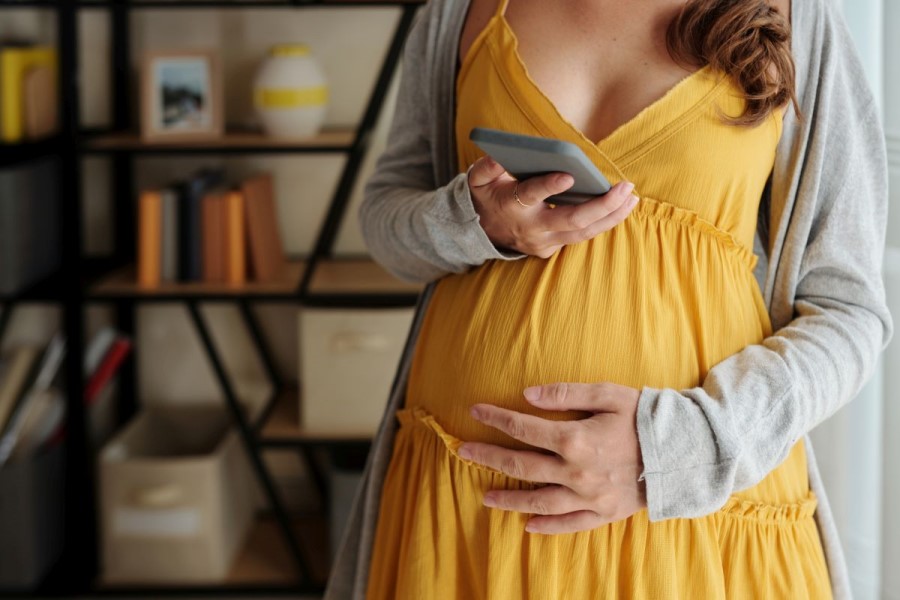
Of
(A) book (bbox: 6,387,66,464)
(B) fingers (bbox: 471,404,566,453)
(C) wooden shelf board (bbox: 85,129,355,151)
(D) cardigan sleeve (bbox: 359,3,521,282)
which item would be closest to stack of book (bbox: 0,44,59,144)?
(C) wooden shelf board (bbox: 85,129,355,151)

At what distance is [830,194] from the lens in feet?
3.08

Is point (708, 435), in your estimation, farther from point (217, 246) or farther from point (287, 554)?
point (287, 554)

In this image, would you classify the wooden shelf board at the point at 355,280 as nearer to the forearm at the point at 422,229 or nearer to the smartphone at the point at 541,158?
the forearm at the point at 422,229

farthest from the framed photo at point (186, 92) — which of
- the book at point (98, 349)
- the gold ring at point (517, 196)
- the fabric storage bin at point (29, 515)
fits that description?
the gold ring at point (517, 196)

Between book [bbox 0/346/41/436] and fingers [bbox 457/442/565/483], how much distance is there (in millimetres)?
1773

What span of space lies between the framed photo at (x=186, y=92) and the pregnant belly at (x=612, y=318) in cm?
159

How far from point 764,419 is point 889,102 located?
0.69 m

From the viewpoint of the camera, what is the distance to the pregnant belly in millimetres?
914

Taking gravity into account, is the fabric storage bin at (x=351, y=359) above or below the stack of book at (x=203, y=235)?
below

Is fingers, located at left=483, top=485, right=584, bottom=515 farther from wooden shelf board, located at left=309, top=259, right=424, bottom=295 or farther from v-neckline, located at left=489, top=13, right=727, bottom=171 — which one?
wooden shelf board, located at left=309, top=259, right=424, bottom=295

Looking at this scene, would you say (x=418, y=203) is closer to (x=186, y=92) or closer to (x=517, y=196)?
(x=517, y=196)

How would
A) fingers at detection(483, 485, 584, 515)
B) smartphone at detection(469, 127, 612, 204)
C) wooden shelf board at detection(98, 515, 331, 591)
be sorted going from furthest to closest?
wooden shelf board at detection(98, 515, 331, 591) < fingers at detection(483, 485, 584, 515) < smartphone at detection(469, 127, 612, 204)

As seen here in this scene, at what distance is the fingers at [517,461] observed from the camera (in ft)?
2.85

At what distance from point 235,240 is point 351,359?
38 centimetres
